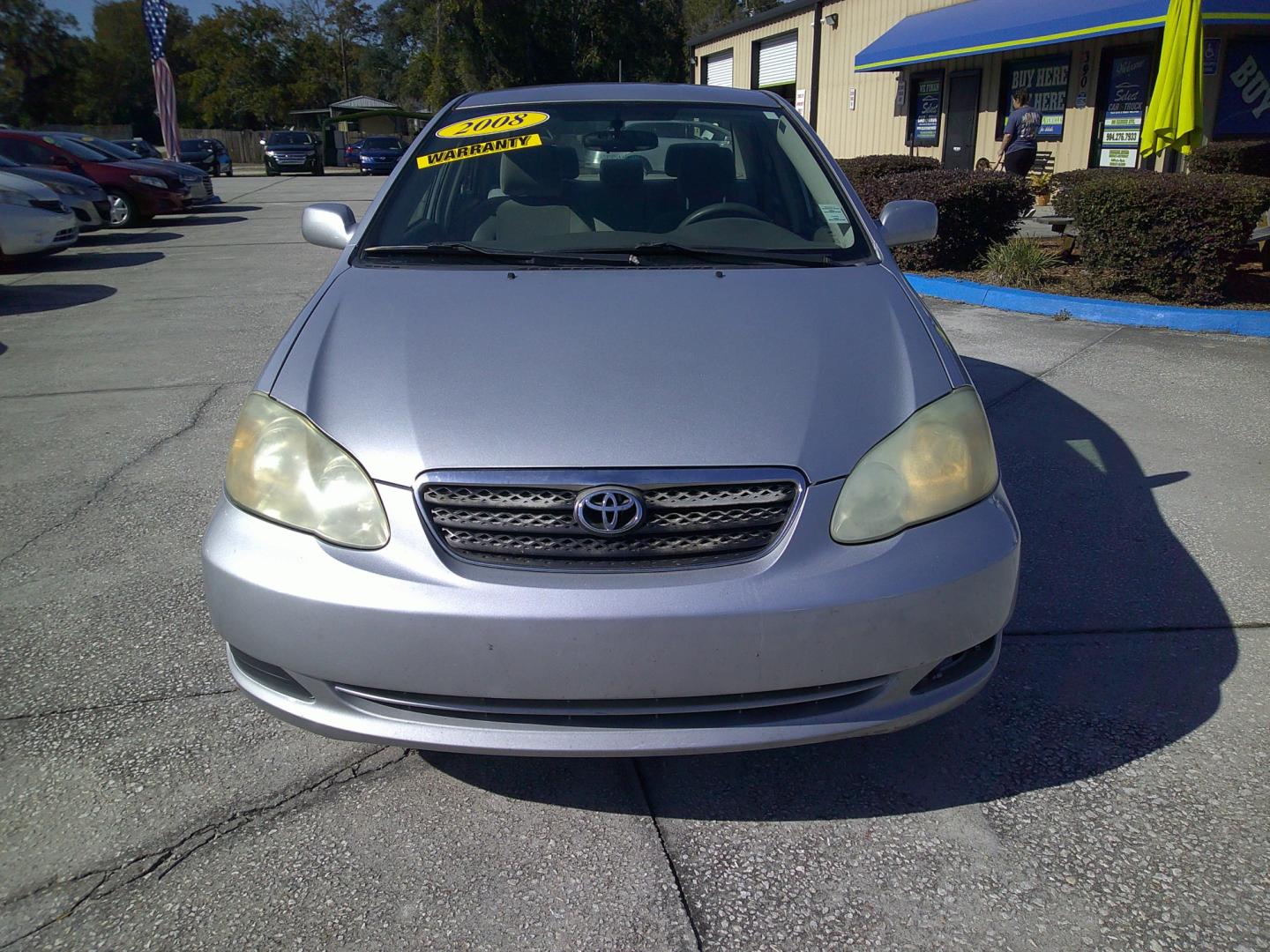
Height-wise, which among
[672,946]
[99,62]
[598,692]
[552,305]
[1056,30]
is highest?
[99,62]

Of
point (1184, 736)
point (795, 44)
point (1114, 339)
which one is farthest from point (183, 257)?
point (795, 44)

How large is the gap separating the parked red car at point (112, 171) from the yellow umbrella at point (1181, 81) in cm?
1495

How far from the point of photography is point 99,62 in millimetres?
57125

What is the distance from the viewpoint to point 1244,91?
13.8m

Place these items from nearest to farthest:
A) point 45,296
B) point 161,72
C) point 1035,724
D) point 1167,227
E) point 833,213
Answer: point 1035,724
point 833,213
point 1167,227
point 45,296
point 161,72

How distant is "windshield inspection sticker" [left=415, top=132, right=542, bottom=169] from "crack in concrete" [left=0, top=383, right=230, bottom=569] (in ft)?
7.23

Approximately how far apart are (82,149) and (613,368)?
17605 mm

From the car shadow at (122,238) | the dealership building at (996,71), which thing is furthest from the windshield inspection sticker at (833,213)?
the car shadow at (122,238)

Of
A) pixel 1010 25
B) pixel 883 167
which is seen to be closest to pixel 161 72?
pixel 1010 25

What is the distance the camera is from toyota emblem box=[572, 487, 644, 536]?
6.64 ft

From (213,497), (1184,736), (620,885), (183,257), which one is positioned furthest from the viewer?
(183,257)

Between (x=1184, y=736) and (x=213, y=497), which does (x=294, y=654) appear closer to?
(x=1184, y=736)

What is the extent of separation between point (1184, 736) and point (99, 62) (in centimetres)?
6822

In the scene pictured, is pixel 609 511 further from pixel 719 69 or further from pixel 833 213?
pixel 719 69
